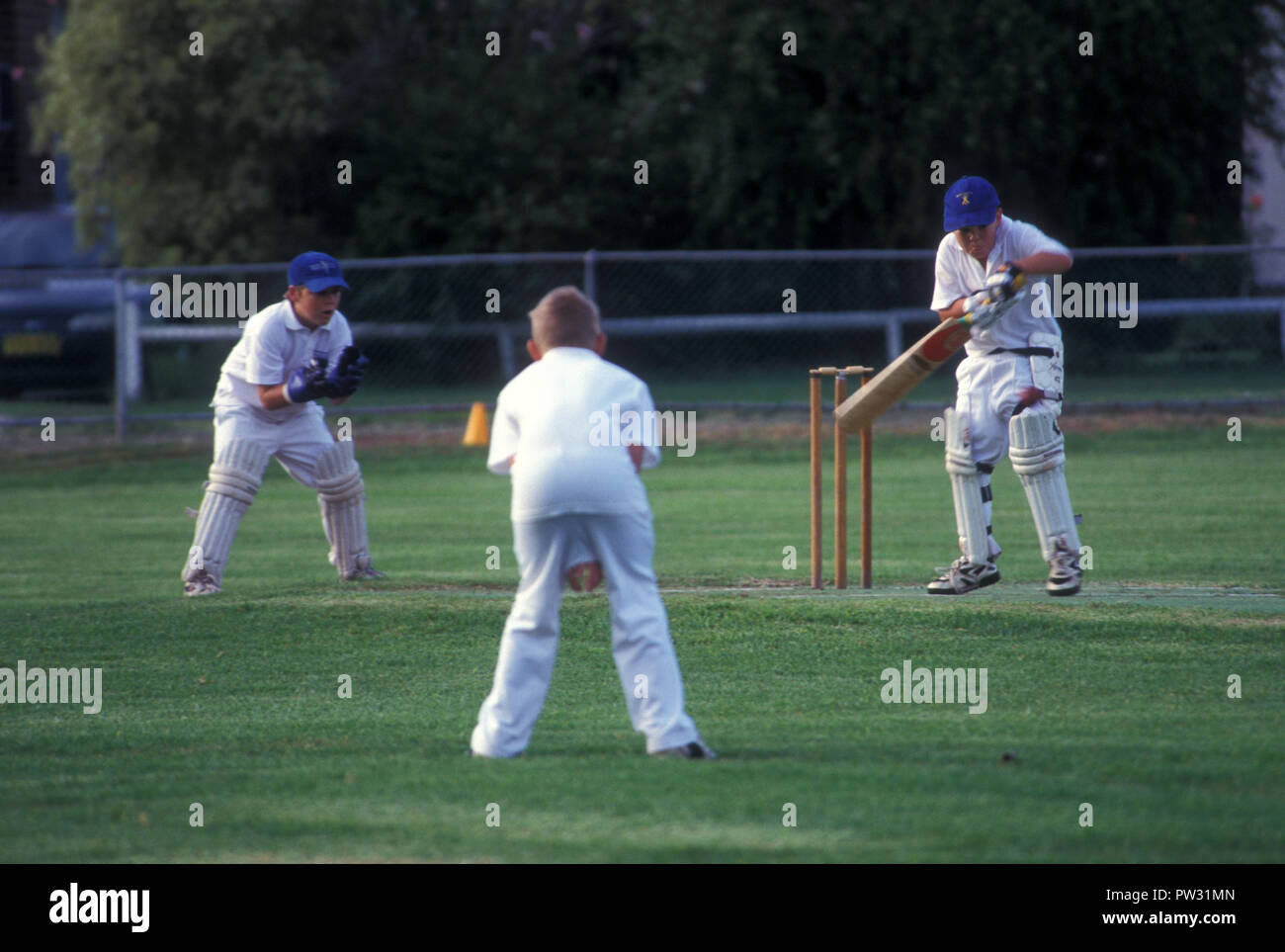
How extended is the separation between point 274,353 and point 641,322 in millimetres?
9958

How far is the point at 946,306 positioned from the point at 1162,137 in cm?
1732

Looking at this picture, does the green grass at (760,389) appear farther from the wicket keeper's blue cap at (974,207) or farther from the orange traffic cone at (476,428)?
the wicket keeper's blue cap at (974,207)

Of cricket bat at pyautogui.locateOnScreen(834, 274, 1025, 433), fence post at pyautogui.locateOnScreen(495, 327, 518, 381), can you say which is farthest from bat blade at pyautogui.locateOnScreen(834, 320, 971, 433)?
fence post at pyautogui.locateOnScreen(495, 327, 518, 381)

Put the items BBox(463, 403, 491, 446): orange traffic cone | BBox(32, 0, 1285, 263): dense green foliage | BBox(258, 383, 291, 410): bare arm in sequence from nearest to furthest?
BBox(258, 383, 291, 410): bare arm
BBox(463, 403, 491, 446): orange traffic cone
BBox(32, 0, 1285, 263): dense green foliage

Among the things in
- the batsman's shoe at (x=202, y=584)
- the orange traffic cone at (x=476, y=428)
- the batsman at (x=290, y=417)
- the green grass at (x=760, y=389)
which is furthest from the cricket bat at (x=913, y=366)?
the green grass at (x=760, y=389)

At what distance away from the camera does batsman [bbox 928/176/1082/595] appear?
908cm

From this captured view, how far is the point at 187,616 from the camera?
977 cm

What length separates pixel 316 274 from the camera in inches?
409

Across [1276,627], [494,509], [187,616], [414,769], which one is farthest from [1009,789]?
[494,509]

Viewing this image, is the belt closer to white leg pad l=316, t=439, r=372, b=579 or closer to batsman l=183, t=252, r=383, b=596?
batsman l=183, t=252, r=383, b=596

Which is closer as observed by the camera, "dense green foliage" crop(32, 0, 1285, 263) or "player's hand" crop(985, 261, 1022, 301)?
"player's hand" crop(985, 261, 1022, 301)

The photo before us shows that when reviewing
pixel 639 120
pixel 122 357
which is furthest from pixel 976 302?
pixel 639 120

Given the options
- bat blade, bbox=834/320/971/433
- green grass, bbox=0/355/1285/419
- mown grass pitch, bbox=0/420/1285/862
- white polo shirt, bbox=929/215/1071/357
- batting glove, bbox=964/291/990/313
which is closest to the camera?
mown grass pitch, bbox=0/420/1285/862
